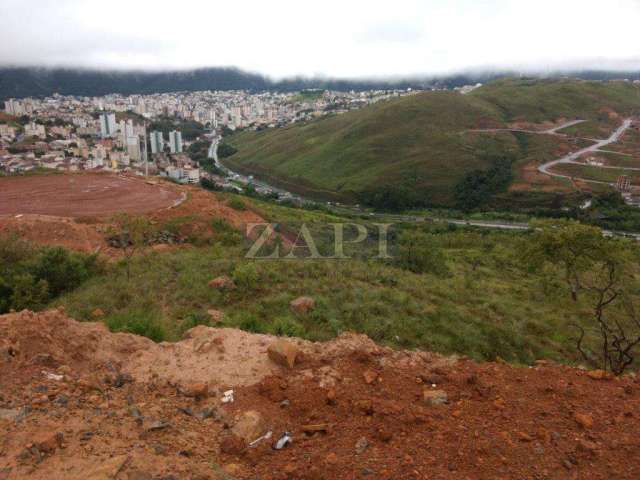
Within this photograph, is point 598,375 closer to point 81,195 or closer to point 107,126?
point 81,195

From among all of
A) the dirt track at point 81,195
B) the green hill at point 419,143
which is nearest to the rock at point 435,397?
the dirt track at point 81,195

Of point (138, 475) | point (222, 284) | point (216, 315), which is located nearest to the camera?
point (138, 475)

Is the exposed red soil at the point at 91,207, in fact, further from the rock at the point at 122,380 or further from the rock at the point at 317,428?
the rock at the point at 317,428

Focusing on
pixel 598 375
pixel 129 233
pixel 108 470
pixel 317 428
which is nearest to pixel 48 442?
pixel 108 470

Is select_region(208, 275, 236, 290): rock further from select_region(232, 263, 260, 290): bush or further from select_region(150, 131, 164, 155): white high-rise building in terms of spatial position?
select_region(150, 131, 164, 155): white high-rise building

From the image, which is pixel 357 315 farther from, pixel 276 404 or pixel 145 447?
pixel 145 447
